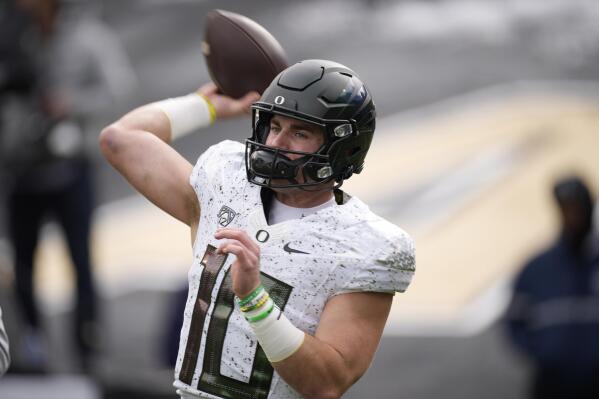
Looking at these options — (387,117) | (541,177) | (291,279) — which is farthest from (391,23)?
(291,279)

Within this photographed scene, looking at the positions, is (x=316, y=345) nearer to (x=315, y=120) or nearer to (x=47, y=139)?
(x=315, y=120)

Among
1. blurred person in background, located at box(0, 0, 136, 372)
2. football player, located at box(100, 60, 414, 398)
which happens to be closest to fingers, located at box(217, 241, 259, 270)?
football player, located at box(100, 60, 414, 398)

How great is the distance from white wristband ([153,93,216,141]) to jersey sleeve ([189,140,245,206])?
0.23 m

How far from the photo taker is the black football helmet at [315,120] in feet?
9.77

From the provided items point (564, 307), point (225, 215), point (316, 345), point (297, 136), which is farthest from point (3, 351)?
point (564, 307)

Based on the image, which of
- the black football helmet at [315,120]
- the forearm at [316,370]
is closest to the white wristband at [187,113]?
the black football helmet at [315,120]

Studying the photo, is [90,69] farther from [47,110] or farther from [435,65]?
[435,65]

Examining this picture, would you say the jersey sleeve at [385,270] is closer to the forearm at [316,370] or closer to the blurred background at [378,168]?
the forearm at [316,370]

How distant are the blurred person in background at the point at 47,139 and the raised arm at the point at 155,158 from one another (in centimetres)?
304

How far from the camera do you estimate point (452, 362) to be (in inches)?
288

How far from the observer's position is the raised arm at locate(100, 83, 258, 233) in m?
3.25

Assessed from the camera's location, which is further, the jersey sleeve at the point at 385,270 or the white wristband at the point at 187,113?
the white wristband at the point at 187,113

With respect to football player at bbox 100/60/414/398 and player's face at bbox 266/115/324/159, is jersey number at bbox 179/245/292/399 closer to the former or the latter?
football player at bbox 100/60/414/398

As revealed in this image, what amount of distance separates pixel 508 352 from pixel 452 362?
1.15 feet
